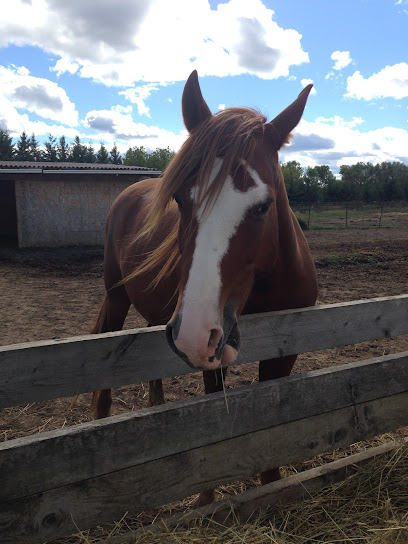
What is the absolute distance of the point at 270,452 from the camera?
1835 mm

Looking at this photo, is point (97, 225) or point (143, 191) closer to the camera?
point (143, 191)

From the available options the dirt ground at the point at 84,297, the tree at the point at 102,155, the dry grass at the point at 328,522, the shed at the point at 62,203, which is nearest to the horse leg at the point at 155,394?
the dirt ground at the point at 84,297

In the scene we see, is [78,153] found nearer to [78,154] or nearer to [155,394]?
[78,154]

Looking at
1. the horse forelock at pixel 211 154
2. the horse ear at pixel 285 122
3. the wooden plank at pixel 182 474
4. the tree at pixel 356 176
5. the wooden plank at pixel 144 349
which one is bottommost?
the wooden plank at pixel 182 474

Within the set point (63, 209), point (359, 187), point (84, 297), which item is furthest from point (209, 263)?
point (359, 187)

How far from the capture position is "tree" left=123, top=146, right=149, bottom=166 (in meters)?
71.4

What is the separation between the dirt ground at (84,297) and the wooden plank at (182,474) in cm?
190

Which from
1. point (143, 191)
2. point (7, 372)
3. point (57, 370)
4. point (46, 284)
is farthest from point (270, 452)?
point (46, 284)

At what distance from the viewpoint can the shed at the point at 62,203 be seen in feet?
43.1

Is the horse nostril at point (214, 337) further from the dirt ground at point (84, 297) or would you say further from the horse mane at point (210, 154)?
the dirt ground at point (84, 297)

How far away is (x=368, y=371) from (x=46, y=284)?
8.25m

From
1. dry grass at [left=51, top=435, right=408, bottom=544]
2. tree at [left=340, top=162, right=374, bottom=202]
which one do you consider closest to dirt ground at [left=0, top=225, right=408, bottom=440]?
dry grass at [left=51, top=435, right=408, bottom=544]

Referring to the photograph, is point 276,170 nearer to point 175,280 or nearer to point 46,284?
point 175,280

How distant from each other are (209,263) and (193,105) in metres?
0.95
